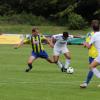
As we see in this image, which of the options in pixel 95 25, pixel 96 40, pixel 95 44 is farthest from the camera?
pixel 95 44

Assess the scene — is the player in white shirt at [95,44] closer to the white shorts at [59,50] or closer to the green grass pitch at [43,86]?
the green grass pitch at [43,86]

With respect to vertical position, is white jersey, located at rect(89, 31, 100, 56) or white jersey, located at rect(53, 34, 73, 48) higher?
white jersey, located at rect(89, 31, 100, 56)

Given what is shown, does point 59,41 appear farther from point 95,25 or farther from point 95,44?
point 95,25

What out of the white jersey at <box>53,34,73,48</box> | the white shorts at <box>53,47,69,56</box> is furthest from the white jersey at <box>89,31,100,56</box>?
the white shorts at <box>53,47,69,56</box>

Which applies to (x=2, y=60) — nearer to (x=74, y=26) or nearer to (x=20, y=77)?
(x=20, y=77)

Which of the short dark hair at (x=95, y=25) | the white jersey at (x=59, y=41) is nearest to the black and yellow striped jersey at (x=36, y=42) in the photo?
the white jersey at (x=59, y=41)

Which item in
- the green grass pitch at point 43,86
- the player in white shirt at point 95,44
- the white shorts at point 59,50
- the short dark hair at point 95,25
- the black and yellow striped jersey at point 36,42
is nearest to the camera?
the green grass pitch at point 43,86

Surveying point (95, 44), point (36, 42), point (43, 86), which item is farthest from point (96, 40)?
point (36, 42)

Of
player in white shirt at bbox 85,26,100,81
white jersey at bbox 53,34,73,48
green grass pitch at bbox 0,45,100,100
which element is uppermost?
player in white shirt at bbox 85,26,100,81

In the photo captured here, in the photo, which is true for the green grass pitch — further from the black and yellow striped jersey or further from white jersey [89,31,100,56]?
white jersey [89,31,100,56]

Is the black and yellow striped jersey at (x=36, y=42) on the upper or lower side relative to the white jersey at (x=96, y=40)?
lower

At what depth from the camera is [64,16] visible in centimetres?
6519

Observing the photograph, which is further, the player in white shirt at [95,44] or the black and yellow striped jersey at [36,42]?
the black and yellow striped jersey at [36,42]

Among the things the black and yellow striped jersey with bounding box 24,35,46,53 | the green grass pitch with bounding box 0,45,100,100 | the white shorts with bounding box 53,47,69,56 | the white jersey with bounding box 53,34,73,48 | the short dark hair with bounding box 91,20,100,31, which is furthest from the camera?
the white shorts with bounding box 53,47,69,56
